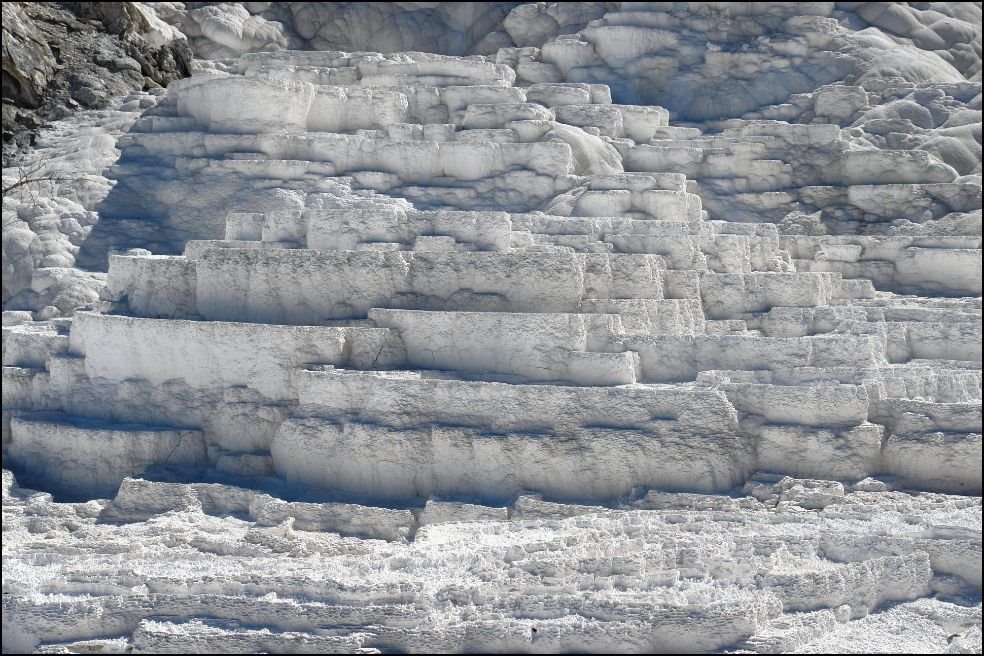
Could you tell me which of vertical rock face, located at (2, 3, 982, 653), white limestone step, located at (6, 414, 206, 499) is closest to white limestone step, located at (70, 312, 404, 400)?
vertical rock face, located at (2, 3, 982, 653)

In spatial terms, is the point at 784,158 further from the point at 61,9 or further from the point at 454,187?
the point at 61,9

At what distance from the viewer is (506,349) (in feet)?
50.3

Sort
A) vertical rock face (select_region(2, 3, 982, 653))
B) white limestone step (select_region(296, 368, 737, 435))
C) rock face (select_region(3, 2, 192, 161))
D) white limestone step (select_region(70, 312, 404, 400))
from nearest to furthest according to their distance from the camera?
vertical rock face (select_region(2, 3, 982, 653)) → white limestone step (select_region(296, 368, 737, 435)) → white limestone step (select_region(70, 312, 404, 400)) → rock face (select_region(3, 2, 192, 161))

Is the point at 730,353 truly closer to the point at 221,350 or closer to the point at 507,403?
the point at 507,403

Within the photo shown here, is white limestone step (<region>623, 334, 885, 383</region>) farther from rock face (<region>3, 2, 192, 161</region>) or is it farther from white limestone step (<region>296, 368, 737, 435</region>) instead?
rock face (<region>3, 2, 192, 161</region>)

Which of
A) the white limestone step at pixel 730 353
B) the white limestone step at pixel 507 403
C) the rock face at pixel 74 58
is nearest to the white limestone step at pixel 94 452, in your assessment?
the white limestone step at pixel 507 403

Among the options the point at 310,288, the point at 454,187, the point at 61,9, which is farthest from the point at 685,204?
the point at 61,9

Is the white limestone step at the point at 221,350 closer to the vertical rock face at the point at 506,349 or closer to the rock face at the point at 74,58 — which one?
the vertical rock face at the point at 506,349

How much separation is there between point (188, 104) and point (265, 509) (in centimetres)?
1055

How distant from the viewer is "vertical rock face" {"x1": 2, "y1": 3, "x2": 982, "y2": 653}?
37.8 feet

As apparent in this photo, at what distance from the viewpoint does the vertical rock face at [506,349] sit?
37.8ft

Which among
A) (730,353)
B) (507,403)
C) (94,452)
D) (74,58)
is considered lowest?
(94,452)

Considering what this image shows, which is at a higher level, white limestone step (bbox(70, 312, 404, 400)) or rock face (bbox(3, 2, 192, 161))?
rock face (bbox(3, 2, 192, 161))

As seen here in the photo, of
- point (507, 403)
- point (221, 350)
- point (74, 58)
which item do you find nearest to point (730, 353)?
point (507, 403)
